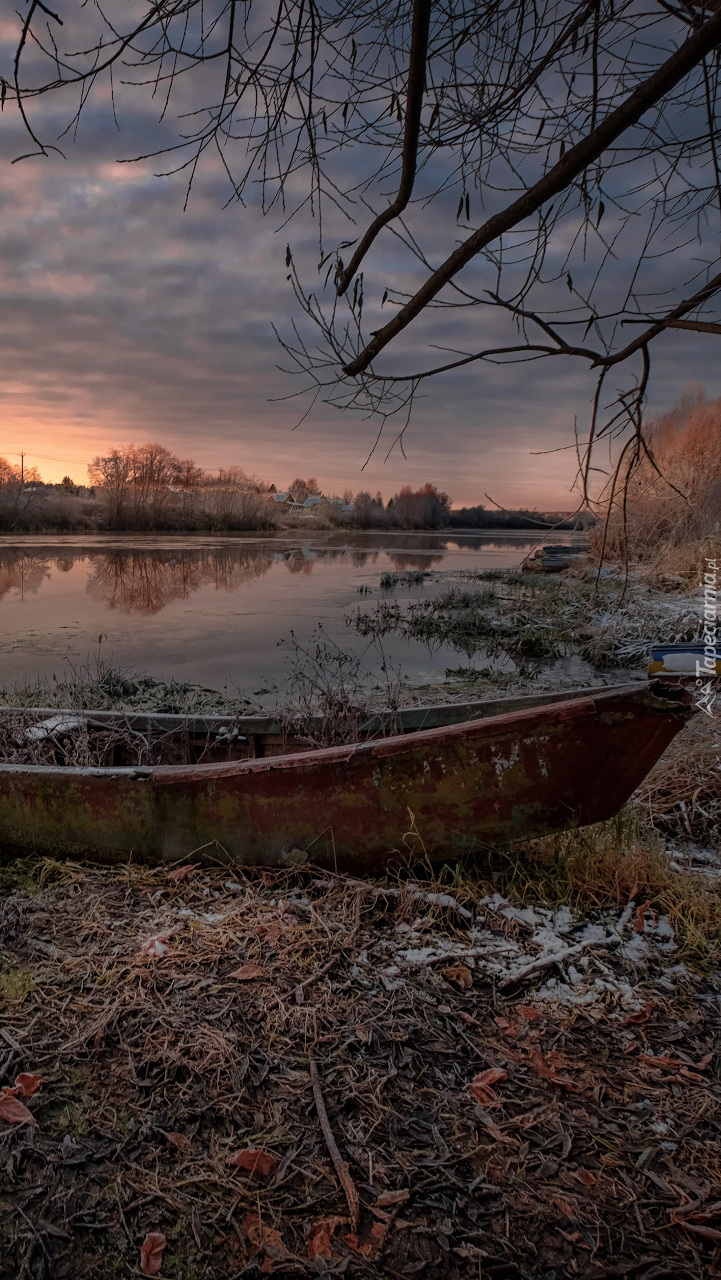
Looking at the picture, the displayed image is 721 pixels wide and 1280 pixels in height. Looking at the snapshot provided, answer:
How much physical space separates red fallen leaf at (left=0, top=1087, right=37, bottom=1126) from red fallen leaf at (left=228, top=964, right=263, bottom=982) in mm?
764

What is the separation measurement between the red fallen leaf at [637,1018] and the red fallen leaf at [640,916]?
55 cm

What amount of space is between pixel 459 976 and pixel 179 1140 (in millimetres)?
1136

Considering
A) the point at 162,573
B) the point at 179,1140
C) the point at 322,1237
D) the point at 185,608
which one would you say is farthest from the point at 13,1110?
the point at 162,573

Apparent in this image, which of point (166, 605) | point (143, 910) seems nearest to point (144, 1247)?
point (143, 910)

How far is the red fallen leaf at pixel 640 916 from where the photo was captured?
2969 mm

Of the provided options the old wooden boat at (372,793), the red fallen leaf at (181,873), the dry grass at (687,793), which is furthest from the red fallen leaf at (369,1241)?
the dry grass at (687,793)

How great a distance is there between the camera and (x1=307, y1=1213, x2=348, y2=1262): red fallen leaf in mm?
1586

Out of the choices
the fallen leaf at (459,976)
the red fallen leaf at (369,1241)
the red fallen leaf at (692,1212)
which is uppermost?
the fallen leaf at (459,976)

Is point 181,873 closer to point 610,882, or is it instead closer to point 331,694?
point 610,882

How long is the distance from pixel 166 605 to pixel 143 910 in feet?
37.2

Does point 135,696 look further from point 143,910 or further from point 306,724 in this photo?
point 143,910

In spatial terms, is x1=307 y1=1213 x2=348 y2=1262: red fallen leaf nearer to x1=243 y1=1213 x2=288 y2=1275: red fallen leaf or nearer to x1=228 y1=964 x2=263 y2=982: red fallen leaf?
x1=243 y1=1213 x2=288 y2=1275: red fallen leaf

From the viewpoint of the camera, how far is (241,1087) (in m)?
2.06

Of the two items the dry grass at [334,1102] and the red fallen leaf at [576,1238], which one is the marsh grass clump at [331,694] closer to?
the dry grass at [334,1102]
